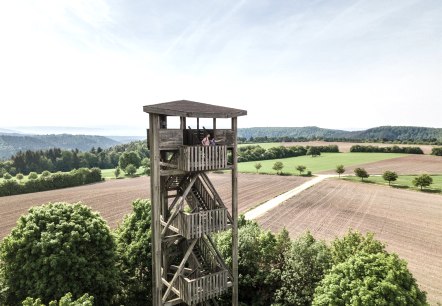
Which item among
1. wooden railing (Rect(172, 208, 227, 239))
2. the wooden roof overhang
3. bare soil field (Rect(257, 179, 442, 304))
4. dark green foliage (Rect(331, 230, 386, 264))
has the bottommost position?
bare soil field (Rect(257, 179, 442, 304))

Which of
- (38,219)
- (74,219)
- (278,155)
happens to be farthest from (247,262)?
(278,155)

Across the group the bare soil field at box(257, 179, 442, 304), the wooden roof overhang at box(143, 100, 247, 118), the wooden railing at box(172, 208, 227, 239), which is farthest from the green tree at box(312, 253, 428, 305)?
the bare soil field at box(257, 179, 442, 304)

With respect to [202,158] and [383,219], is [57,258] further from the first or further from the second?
[383,219]

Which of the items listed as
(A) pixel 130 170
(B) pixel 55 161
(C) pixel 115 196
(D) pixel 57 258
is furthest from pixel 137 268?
(B) pixel 55 161

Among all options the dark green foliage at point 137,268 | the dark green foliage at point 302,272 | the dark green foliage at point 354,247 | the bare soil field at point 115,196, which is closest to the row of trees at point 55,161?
the bare soil field at point 115,196

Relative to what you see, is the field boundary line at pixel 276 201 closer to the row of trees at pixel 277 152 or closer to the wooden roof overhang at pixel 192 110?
the wooden roof overhang at pixel 192 110

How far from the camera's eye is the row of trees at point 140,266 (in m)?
12.4

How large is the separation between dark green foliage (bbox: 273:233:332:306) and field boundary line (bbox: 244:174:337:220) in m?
27.8

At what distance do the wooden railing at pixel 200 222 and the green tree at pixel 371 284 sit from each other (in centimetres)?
569

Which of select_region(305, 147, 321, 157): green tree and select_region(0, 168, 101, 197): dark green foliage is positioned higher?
select_region(305, 147, 321, 157): green tree

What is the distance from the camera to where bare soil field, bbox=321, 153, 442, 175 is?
83500 millimetres

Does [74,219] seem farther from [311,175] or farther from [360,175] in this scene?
[311,175]

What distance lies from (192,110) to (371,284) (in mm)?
10749

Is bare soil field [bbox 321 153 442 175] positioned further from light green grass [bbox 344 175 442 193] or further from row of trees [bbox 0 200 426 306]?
row of trees [bbox 0 200 426 306]
